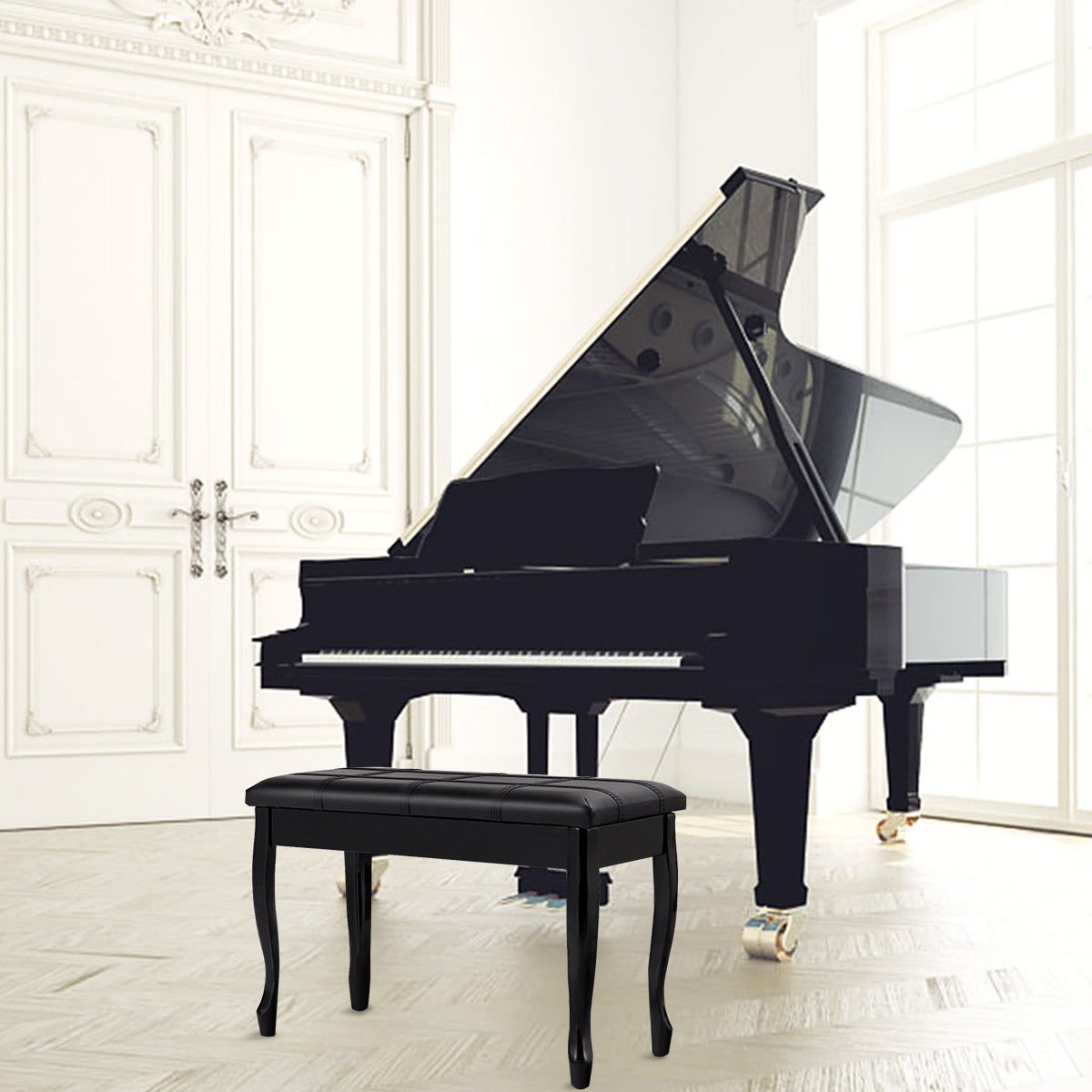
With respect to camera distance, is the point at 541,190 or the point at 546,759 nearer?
the point at 546,759

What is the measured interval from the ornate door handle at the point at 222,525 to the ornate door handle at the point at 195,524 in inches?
2.6

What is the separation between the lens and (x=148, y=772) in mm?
6105

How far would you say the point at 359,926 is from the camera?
297 centimetres

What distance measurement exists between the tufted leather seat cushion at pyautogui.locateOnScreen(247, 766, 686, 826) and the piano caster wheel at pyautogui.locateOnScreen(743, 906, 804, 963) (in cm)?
82

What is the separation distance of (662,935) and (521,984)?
61 cm

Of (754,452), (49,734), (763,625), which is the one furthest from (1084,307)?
(49,734)

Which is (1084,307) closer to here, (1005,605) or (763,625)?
(1005,605)

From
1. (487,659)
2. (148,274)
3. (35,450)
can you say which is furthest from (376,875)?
(148,274)

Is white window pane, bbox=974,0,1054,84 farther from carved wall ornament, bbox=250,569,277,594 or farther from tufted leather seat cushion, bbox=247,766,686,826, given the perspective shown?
tufted leather seat cushion, bbox=247,766,686,826

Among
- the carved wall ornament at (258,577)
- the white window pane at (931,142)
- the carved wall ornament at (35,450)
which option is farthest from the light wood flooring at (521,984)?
the white window pane at (931,142)

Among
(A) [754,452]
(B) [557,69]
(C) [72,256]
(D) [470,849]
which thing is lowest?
(D) [470,849]

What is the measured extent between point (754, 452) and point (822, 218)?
2782mm

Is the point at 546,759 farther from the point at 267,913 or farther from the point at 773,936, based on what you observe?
the point at 267,913

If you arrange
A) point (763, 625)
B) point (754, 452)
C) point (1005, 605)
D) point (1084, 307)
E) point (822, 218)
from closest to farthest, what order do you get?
point (763, 625) → point (754, 452) → point (1005, 605) → point (1084, 307) → point (822, 218)
